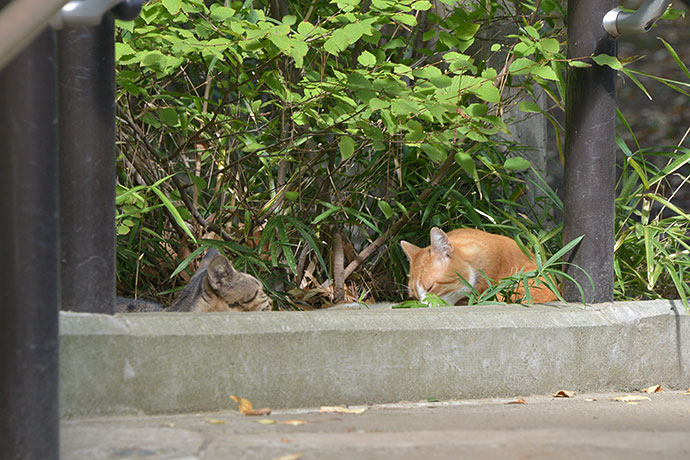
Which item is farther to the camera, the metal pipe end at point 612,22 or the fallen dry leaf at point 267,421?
the metal pipe end at point 612,22

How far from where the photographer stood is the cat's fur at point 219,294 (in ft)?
8.01

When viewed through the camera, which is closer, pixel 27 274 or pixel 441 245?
pixel 27 274

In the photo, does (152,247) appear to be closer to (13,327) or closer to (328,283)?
(328,283)

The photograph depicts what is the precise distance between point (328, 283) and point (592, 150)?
129 centimetres

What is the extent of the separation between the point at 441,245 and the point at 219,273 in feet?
3.47

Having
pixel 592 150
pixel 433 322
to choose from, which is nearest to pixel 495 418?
pixel 433 322

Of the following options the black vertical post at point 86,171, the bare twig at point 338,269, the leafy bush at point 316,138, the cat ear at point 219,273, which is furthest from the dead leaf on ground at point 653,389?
the black vertical post at point 86,171

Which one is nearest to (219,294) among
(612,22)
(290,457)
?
(290,457)

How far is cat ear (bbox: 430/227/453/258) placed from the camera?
3.02 m

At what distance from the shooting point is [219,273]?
244 cm

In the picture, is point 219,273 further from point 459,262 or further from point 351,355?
point 459,262

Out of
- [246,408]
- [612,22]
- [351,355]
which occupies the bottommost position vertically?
[246,408]

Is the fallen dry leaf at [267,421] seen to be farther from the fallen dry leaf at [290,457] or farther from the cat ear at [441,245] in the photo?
the cat ear at [441,245]

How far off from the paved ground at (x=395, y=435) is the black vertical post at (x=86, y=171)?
338 millimetres
